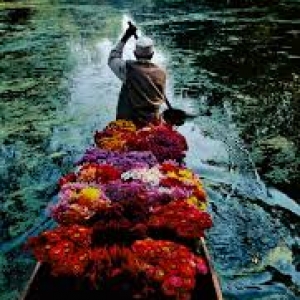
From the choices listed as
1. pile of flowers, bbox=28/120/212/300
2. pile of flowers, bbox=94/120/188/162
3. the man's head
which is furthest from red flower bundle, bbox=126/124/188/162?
the man's head

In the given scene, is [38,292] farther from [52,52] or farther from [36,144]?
[52,52]

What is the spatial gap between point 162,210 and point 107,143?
2.01 metres

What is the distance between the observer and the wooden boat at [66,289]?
14.9 ft

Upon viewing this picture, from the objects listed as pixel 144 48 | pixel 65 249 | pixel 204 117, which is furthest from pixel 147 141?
pixel 204 117

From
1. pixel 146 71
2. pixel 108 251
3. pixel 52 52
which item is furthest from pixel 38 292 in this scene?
pixel 52 52

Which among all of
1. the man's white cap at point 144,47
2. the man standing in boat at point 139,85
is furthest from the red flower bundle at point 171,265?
the man standing in boat at point 139,85

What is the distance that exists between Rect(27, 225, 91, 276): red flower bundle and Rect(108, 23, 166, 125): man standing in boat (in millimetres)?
2913

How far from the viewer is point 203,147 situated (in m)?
10.1

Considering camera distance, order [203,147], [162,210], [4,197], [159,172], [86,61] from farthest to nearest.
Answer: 1. [86,61]
2. [203,147]
3. [4,197]
4. [159,172]
5. [162,210]

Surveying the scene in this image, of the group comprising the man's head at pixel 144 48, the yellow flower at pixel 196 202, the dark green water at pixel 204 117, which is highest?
the man's head at pixel 144 48

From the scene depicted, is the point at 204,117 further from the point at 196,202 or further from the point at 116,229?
the point at 116,229

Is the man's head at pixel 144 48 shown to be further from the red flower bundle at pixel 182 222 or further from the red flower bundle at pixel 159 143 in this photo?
the red flower bundle at pixel 182 222

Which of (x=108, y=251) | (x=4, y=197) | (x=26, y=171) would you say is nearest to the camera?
(x=108, y=251)

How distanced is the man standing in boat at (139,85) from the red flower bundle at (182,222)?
263 cm
